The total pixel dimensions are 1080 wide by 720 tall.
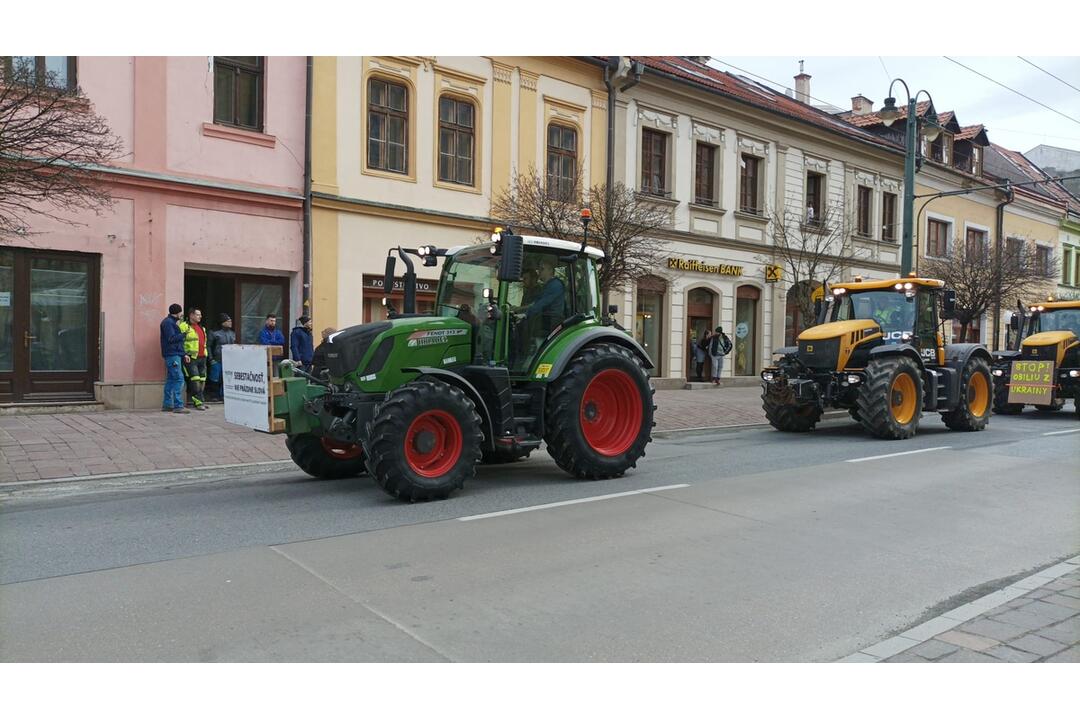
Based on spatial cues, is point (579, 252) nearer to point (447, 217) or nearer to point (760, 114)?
point (447, 217)

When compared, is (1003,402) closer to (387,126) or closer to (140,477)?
(387,126)

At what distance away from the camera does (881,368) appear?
42.0 feet

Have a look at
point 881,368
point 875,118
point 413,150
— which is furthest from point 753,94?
point 881,368

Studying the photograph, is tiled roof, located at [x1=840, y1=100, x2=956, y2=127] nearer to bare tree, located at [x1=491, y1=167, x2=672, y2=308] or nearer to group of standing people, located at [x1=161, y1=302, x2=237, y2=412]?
bare tree, located at [x1=491, y1=167, x2=672, y2=308]

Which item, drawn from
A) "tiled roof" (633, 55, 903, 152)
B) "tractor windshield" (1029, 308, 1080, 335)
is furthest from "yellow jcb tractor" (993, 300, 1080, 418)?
"tiled roof" (633, 55, 903, 152)

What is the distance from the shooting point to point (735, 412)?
17.2 m

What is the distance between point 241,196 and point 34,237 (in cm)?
333

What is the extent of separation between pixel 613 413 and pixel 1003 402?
12722mm

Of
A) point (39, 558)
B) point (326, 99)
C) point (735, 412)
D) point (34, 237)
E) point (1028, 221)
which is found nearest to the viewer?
point (39, 558)

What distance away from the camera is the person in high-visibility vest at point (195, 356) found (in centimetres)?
1362

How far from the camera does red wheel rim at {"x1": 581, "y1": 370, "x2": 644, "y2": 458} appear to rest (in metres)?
9.15

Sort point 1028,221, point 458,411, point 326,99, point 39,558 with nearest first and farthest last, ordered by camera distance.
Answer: point 39,558, point 458,411, point 326,99, point 1028,221

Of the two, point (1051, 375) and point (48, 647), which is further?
point (1051, 375)

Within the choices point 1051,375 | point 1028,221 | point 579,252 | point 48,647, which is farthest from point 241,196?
point 1028,221
